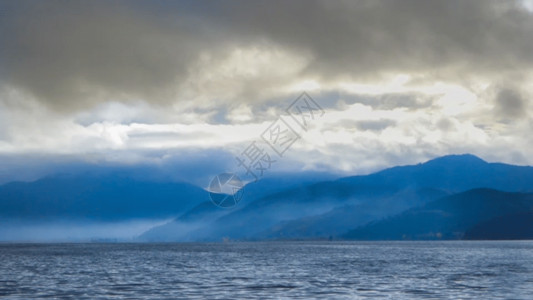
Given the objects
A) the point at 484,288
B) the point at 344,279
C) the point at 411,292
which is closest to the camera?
the point at 411,292

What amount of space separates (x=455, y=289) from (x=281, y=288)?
81.1ft

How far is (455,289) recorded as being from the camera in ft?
281

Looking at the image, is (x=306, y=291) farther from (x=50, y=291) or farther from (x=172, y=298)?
(x=50, y=291)

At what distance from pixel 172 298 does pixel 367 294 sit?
83.1 feet

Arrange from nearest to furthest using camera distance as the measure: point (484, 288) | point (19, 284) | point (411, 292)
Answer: point (411, 292) < point (484, 288) < point (19, 284)

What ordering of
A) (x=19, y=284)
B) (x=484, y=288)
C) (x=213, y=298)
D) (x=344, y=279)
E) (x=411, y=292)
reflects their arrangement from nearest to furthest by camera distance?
(x=213, y=298), (x=411, y=292), (x=484, y=288), (x=19, y=284), (x=344, y=279)

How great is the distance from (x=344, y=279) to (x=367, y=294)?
2772 centimetres

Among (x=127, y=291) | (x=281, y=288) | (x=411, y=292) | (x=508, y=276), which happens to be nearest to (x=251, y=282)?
(x=281, y=288)

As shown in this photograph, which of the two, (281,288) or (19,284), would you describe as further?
(19,284)

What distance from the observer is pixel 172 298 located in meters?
75.9

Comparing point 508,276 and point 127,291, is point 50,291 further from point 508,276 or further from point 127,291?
point 508,276

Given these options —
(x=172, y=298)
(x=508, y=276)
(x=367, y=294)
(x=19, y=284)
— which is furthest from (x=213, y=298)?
(x=508, y=276)

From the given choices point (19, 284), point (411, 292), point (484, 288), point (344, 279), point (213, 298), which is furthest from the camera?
point (344, 279)

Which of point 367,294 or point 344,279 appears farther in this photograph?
point 344,279
